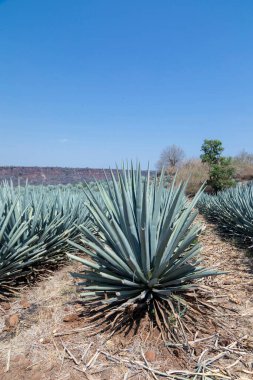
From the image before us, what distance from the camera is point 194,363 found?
173cm

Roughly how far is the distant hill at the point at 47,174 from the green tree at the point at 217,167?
5972 millimetres

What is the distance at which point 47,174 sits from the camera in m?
17.9

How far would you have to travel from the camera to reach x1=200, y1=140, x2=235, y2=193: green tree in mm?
14152

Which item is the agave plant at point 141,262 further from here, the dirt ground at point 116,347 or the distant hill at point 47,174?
the distant hill at point 47,174

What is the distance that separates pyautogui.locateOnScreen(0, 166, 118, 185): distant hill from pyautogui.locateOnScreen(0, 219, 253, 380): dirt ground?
1440cm

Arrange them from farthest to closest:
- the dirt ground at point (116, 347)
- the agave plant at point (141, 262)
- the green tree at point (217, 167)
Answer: the green tree at point (217, 167) < the agave plant at point (141, 262) < the dirt ground at point (116, 347)

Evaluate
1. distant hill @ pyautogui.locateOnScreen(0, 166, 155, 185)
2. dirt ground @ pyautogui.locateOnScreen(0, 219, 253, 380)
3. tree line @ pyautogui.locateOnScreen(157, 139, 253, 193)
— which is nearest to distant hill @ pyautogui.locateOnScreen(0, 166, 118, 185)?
distant hill @ pyautogui.locateOnScreen(0, 166, 155, 185)

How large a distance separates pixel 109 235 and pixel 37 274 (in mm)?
1518

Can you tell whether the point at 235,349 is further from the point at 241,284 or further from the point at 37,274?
the point at 37,274

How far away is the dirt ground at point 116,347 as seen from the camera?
170 cm

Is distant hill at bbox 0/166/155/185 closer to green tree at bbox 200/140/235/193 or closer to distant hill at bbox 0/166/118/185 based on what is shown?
distant hill at bbox 0/166/118/185

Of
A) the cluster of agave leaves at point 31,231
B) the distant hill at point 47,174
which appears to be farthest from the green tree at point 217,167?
the cluster of agave leaves at point 31,231

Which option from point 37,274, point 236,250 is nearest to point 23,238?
point 37,274

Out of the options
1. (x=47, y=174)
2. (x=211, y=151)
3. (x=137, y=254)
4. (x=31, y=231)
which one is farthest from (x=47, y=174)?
(x=137, y=254)
